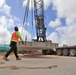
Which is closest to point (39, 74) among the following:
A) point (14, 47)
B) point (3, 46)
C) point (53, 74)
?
point (53, 74)

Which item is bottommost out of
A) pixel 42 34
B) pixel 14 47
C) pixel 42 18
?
pixel 14 47

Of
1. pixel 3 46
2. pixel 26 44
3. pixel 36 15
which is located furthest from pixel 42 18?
pixel 26 44

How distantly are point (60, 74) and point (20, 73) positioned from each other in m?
1.36

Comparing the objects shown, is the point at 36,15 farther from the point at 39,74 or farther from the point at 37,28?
the point at 39,74

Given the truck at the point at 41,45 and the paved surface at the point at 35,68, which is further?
the truck at the point at 41,45

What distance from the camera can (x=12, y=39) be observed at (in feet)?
46.9

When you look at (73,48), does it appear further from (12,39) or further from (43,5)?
Result: (43,5)

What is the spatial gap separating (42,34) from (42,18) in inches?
167

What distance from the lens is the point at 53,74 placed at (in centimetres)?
790

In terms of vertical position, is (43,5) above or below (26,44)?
above

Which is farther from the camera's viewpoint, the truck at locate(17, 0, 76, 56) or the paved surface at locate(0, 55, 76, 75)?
the truck at locate(17, 0, 76, 56)

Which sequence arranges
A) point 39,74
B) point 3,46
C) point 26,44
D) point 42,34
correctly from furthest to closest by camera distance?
point 42,34 < point 3,46 < point 26,44 < point 39,74

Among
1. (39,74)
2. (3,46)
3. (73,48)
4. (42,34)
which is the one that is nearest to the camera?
(39,74)

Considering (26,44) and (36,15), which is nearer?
(26,44)
